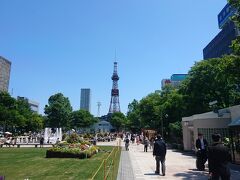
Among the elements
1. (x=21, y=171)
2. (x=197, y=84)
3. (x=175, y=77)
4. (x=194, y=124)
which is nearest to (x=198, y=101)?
(x=197, y=84)

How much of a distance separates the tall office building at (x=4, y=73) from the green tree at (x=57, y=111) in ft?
→ 230

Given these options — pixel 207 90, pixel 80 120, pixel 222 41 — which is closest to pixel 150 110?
pixel 207 90

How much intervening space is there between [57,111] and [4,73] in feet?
260

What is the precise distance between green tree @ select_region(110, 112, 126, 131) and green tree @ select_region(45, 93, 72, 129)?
67.1 metres

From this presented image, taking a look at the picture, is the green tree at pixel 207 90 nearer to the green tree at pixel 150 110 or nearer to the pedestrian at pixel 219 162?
the green tree at pixel 150 110

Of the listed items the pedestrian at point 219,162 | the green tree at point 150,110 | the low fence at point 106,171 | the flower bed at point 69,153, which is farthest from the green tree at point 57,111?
the pedestrian at point 219,162

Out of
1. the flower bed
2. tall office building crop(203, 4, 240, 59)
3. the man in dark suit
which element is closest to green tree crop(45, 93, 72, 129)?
tall office building crop(203, 4, 240, 59)

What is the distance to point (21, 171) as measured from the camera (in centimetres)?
1541

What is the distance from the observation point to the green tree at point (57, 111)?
75438 mm

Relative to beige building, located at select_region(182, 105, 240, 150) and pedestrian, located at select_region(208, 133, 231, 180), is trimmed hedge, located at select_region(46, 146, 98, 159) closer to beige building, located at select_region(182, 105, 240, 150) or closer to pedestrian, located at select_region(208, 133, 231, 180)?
beige building, located at select_region(182, 105, 240, 150)

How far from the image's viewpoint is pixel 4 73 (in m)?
141

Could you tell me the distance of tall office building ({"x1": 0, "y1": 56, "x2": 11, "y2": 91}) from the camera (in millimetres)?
138438

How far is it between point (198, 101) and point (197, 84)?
2.21m

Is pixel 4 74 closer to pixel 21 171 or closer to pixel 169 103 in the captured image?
pixel 169 103
